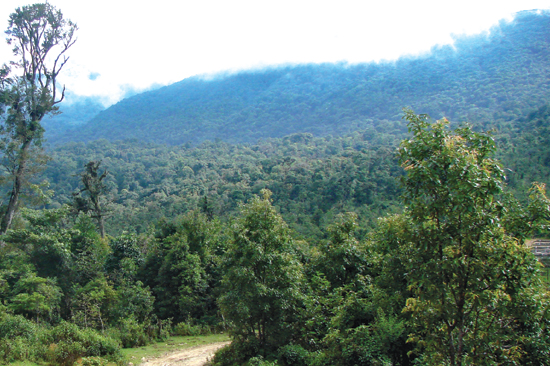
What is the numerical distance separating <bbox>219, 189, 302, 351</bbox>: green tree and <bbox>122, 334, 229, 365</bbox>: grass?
12.8 feet

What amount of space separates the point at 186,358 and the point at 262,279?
466cm

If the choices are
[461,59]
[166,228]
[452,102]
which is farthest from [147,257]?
[461,59]

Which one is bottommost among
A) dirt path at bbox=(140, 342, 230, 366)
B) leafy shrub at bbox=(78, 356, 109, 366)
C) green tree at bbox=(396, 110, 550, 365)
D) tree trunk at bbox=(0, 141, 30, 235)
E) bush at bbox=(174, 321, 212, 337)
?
bush at bbox=(174, 321, 212, 337)

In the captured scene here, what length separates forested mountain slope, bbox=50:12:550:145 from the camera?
92812 mm

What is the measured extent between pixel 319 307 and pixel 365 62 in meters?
155

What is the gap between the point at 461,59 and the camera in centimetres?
12312

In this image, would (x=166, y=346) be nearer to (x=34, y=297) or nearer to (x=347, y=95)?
(x=34, y=297)

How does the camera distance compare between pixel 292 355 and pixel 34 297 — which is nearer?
pixel 292 355

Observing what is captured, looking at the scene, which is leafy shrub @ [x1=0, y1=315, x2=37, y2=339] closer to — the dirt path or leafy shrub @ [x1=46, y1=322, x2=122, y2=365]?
leafy shrub @ [x1=46, y1=322, x2=122, y2=365]

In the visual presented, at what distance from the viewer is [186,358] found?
13.1m

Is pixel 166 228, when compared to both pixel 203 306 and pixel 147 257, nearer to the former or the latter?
pixel 147 257

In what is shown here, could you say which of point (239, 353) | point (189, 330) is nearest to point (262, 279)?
point (239, 353)

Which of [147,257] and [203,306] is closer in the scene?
[203,306]


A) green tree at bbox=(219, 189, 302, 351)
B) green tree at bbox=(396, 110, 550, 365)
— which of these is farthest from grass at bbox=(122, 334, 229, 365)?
green tree at bbox=(396, 110, 550, 365)
